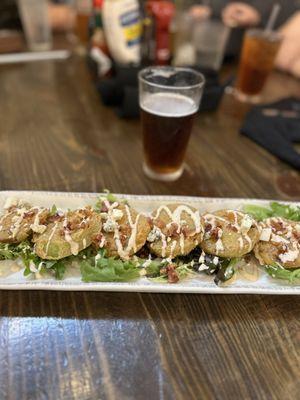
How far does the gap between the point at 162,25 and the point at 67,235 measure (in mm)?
1509

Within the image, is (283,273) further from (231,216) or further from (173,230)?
(173,230)

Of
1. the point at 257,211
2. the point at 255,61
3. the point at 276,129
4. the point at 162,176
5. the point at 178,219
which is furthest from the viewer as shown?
the point at 255,61

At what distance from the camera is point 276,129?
5.70ft

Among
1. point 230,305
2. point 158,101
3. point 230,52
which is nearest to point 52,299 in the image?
point 230,305

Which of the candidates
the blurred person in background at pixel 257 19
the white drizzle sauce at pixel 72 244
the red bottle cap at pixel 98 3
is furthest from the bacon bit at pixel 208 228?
the blurred person in background at pixel 257 19

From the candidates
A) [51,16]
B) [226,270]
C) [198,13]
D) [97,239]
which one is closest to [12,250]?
[97,239]

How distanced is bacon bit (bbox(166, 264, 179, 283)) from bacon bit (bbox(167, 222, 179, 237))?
0.09m

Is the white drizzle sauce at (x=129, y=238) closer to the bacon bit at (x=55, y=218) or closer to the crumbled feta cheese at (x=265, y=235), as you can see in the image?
the bacon bit at (x=55, y=218)

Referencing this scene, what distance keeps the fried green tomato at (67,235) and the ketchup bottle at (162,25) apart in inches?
54.0

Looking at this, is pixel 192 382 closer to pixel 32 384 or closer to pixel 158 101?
pixel 32 384

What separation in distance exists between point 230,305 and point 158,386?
29cm

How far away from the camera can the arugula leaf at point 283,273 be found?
3.31 feet

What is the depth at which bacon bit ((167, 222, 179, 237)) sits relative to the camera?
103 cm

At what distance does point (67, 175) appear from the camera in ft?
4.68
